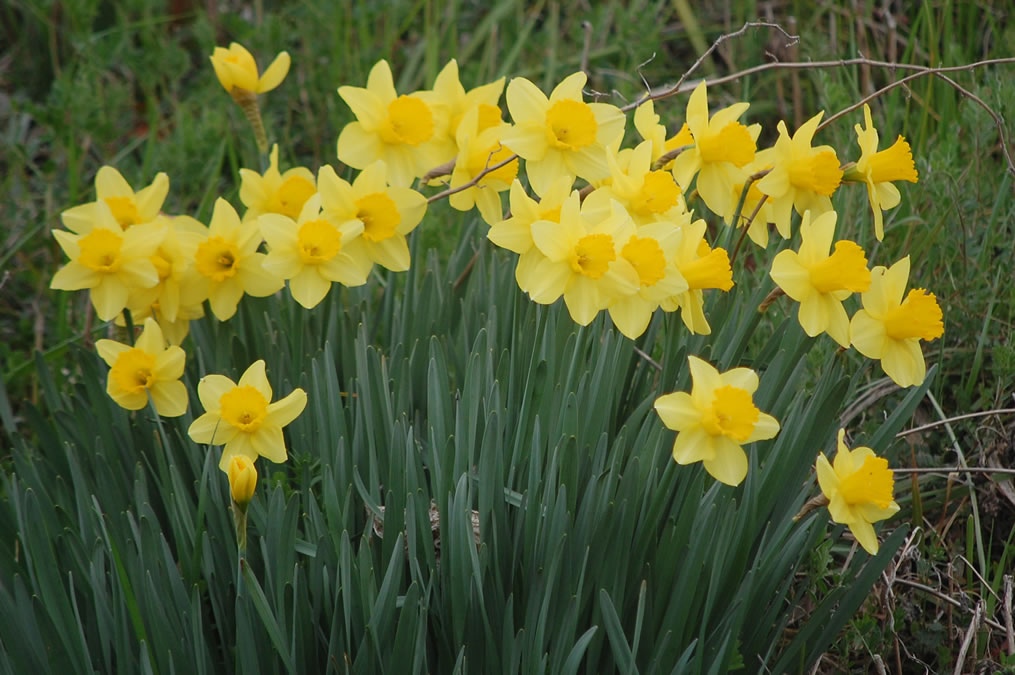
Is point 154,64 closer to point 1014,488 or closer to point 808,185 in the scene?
point 808,185

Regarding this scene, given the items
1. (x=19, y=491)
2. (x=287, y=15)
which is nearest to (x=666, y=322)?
(x=19, y=491)

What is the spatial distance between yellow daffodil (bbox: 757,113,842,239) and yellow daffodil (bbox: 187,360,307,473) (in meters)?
0.77

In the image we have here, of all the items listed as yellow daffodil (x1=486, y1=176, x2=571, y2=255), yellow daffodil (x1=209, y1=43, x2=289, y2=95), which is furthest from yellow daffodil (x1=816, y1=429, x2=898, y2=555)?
yellow daffodil (x1=209, y1=43, x2=289, y2=95)

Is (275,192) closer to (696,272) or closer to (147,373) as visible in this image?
(147,373)

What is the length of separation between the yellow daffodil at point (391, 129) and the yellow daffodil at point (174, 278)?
12.2 inches

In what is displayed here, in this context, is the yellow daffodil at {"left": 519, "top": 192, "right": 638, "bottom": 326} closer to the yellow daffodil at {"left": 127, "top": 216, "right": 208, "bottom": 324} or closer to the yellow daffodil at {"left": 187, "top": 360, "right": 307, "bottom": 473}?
the yellow daffodil at {"left": 187, "top": 360, "right": 307, "bottom": 473}

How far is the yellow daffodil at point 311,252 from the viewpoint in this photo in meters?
1.44

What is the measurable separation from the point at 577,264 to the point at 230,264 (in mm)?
687

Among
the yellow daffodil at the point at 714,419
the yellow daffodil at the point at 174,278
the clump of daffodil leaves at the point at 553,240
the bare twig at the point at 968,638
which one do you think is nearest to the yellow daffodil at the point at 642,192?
the clump of daffodil leaves at the point at 553,240

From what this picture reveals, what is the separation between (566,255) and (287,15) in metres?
2.87

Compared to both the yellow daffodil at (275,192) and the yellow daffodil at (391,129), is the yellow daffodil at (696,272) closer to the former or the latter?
the yellow daffodil at (391,129)

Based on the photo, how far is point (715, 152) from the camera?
56.0 inches

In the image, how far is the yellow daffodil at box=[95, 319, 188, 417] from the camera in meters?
1.47

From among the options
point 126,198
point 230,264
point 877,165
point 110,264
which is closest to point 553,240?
point 877,165
